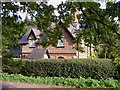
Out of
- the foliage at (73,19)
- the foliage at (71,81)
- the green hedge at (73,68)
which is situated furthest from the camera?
the green hedge at (73,68)

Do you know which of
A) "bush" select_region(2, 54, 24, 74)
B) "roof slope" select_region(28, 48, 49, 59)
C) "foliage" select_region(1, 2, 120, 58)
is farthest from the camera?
"roof slope" select_region(28, 48, 49, 59)

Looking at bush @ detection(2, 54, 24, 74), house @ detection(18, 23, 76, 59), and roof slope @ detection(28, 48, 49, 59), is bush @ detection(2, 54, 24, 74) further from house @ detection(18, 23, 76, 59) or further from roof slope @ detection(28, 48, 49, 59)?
roof slope @ detection(28, 48, 49, 59)

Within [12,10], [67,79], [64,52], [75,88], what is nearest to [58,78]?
[67,79]

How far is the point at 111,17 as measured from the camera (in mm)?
2340

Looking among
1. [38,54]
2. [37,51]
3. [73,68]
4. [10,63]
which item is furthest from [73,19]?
[37,51]

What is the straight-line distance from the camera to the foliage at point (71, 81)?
12422 millimetres

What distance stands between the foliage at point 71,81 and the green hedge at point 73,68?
1.96ft

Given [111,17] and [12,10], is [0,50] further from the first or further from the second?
[111,17]

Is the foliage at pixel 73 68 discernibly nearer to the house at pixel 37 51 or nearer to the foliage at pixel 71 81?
the foliage at pixel 71 81

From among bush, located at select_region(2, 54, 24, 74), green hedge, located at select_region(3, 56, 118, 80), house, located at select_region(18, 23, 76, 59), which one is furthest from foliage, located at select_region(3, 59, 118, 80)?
bush, located at select_region(2, 54, 24, 74)

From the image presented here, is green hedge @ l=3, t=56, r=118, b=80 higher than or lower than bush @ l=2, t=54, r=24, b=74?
lower

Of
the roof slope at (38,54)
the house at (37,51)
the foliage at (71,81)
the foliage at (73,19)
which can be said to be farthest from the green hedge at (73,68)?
the foliage at (73,19)

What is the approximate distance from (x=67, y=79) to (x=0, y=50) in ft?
36.2

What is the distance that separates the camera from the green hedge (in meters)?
14.0
